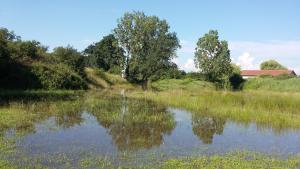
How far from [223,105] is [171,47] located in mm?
44681

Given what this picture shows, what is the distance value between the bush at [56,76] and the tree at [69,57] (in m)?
3.24

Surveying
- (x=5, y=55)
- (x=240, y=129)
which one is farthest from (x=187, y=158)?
(x=5, y=55)

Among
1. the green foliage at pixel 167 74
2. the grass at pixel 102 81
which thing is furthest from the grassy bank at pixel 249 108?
the green foliage at pixel 167 74

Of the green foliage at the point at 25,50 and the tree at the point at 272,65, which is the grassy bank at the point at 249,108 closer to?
the green foliage at the point at 25,50

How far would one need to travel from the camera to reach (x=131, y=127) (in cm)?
1719

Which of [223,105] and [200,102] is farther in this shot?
[200,102]

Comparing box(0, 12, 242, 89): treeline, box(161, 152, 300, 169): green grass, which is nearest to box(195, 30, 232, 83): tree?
box(0, 12, 242, 89): treeline

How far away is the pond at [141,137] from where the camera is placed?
12.0 m

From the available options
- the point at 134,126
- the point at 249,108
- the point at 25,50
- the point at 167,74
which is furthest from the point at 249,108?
the point at 167,74

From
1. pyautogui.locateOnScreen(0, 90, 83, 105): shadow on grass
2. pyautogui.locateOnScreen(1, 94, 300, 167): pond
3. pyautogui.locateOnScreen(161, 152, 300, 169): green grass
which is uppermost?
pyautogui.locateOnScreen(0, 90, 83, 105): shadow on grass

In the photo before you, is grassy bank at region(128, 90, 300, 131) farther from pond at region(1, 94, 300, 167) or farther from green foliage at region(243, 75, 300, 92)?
green foliage at region(243, 75, 300, 92)

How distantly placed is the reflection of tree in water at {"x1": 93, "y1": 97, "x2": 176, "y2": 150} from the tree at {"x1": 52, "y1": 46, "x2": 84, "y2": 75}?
22458 millimetres

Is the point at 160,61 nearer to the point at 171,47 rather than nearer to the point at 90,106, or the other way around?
the point at 171,47

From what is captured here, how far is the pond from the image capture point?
12.0m
